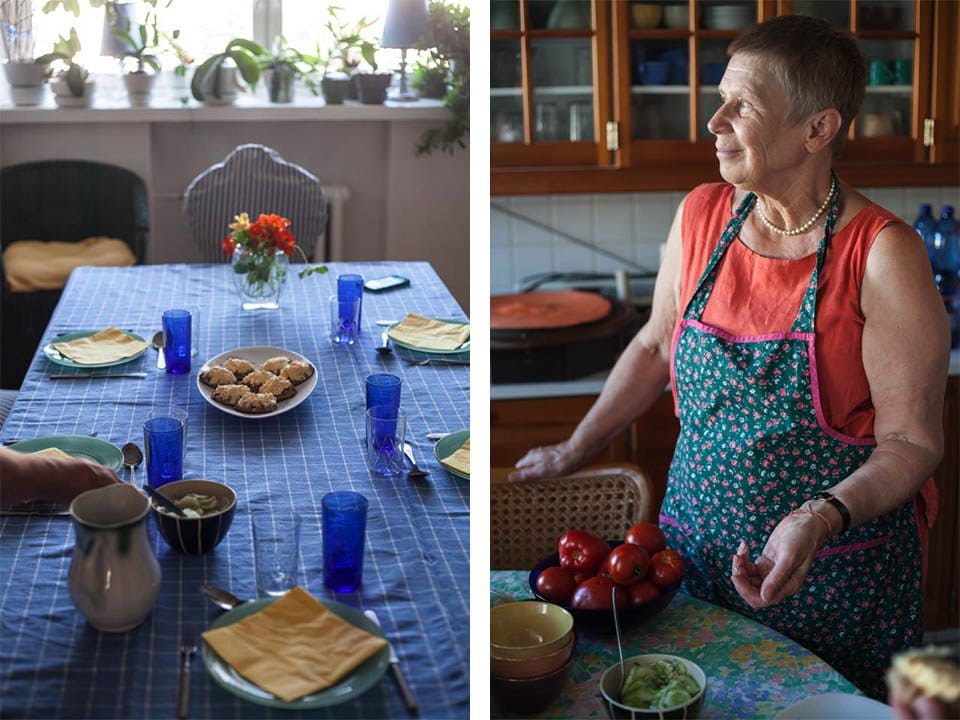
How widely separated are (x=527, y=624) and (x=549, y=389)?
133cm

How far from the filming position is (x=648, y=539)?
1348mm

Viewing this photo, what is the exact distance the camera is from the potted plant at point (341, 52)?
3621 mm

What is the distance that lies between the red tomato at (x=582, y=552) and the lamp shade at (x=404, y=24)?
2.52 m

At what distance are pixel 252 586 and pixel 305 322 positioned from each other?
1.09 meters

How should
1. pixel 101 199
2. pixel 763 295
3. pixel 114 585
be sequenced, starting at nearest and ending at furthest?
pixel 114 585, pixel 763 295, pixel 101 199

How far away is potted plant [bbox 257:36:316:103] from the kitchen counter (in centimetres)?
160

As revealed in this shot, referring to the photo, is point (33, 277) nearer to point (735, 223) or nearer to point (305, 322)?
point (305, 322)

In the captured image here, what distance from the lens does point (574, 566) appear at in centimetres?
133

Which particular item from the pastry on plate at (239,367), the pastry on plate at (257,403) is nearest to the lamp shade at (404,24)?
the pastry on plate at (239,367)

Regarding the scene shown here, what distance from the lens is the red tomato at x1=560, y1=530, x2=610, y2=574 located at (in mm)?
1327

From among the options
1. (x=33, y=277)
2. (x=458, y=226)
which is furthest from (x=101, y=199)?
(x=458, y=226)

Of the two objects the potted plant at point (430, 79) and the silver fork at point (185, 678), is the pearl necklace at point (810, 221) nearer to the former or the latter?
the silver fork at point (185, 678)

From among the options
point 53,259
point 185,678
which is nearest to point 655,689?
point 185,678

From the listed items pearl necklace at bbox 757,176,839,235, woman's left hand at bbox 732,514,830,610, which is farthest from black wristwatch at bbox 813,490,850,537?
pearl necklace at bbox 757,176,839,235
